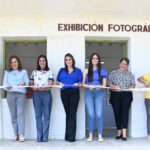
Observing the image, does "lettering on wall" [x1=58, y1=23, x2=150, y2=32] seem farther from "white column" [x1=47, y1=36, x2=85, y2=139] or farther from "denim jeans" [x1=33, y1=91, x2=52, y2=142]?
"denim jeans" [x1=33, y1=91, x2=52, y2=142]

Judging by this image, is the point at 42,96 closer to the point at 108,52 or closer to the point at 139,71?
the point at 139,71

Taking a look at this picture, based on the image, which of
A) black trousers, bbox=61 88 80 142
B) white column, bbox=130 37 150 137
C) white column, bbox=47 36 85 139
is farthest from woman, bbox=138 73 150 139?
black trousers, bbox=61 88 80 142

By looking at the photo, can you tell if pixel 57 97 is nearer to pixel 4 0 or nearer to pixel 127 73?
pixel 127 73

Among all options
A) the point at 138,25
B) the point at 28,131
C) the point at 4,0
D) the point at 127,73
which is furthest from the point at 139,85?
the point at 4,0

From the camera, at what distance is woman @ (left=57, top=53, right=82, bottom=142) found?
830 cm

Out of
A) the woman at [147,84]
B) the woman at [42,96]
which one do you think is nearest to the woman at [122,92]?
the woman at [147,84]

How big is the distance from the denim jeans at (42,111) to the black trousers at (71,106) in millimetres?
336

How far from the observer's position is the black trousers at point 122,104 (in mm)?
8484

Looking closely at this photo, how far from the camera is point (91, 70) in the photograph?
8297mm

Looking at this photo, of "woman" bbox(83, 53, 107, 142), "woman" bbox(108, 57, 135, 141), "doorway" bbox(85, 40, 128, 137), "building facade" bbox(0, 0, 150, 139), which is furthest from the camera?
"doorway" bbox(85, 40, 128, 137)

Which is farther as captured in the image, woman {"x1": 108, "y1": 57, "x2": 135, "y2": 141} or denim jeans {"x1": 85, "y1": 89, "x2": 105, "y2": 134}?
woman {"x1": 108, "y1": 57, "x2": 135, "y2": 141}

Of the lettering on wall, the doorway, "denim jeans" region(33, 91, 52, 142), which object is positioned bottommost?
"denim jeans" region(33, 91, 52, 142)

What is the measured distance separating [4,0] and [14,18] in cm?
81

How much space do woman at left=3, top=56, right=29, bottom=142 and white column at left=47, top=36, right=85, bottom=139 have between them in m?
0.76
